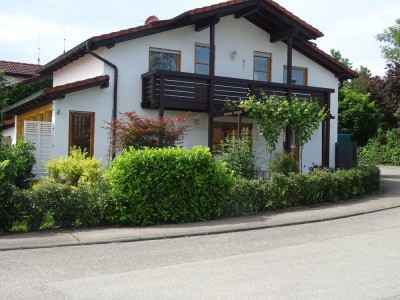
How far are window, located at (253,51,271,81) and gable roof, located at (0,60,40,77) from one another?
15.5m

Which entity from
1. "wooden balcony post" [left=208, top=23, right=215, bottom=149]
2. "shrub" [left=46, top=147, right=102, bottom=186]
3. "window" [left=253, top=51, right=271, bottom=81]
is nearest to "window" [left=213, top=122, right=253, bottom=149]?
"wooden balcony post" [left=208, top=23, right=215, bottom=149]

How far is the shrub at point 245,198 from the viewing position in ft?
40.9

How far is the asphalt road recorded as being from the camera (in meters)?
6.09

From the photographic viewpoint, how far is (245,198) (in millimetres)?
12641

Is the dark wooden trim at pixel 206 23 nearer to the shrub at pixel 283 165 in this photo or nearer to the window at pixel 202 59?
the window at pixel 202 59

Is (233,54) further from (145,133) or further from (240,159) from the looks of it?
(145,133)

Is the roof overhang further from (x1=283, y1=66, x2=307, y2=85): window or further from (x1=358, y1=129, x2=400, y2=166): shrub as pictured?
(x1=358, y1=129, x2=400, y2=166): shrub

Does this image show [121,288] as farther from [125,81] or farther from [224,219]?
[125,81]

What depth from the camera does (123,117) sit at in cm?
1647

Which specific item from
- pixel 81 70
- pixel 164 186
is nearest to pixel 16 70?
pixel 81 70

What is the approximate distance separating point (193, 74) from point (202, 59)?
6.33 feet

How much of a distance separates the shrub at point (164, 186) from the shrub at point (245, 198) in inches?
19.0

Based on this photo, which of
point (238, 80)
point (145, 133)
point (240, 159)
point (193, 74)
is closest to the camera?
point (145, 133)

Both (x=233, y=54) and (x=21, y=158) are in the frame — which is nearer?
(x=21, y=158)
